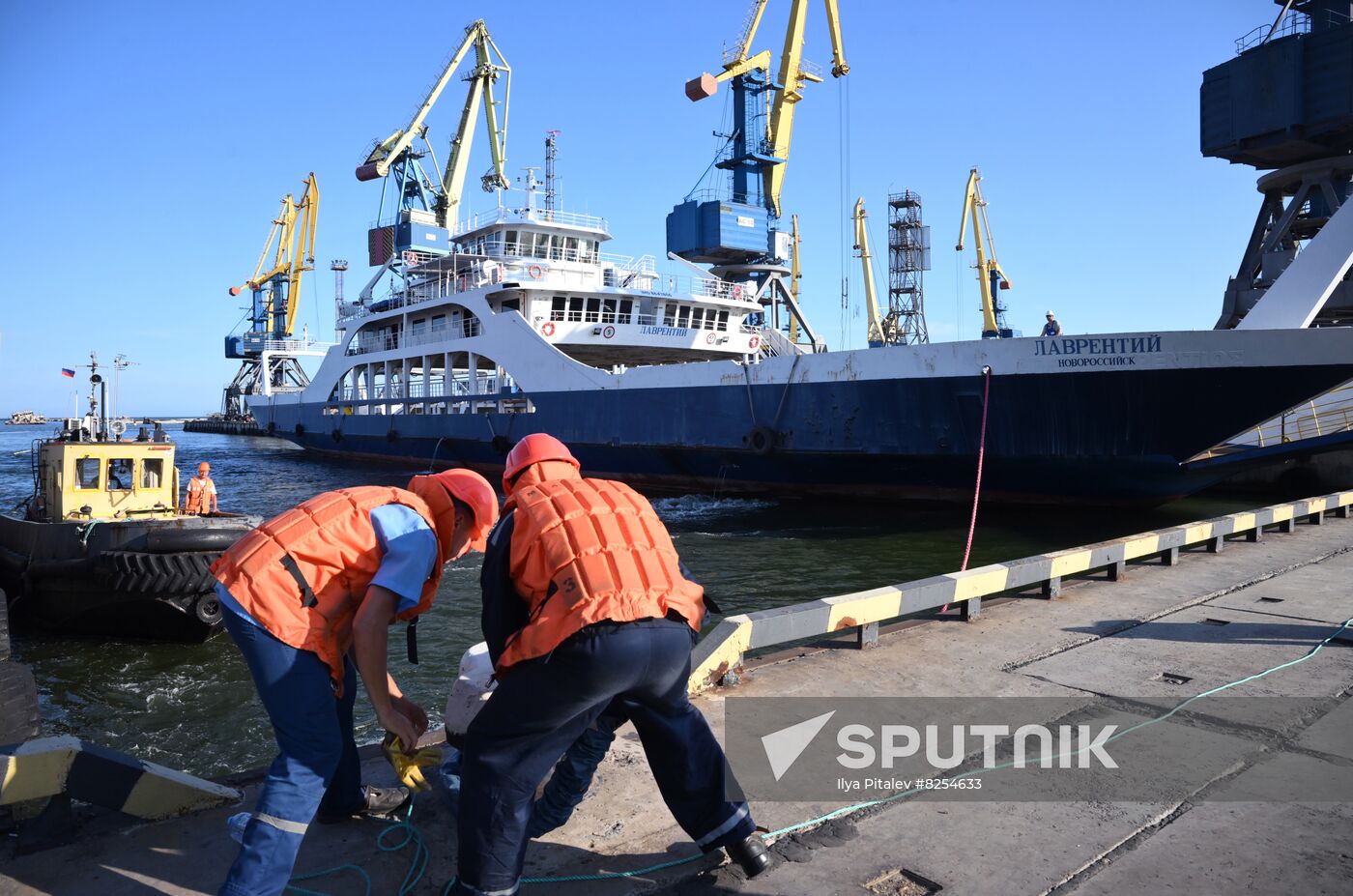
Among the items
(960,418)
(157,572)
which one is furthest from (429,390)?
(157,572)

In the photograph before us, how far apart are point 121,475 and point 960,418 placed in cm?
1204

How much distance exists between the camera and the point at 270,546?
2170mm

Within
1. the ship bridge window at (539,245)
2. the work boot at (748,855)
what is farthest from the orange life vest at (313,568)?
the ship bridge window at (539,245)

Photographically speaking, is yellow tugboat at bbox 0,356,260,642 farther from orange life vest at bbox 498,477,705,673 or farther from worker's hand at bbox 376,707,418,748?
orange life vest at bbox 498,477,705,673

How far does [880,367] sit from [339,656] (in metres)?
13.8

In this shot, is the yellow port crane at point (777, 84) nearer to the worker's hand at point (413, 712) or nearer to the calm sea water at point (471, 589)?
the calm sea water at point (471, 589)

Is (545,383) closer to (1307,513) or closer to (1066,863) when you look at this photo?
(1307,513)

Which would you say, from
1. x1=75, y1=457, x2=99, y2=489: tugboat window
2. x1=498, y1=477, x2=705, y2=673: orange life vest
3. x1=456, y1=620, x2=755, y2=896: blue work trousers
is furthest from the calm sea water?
x1=498, y1=477, x2=705, y2=673: orange life vest

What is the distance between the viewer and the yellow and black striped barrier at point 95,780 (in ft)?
8.07

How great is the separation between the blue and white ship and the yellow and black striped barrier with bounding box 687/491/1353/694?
6.18 meters

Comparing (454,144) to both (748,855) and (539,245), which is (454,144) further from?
(748,855)

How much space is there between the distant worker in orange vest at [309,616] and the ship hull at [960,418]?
516 inches

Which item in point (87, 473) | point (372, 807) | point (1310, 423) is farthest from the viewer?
point (1310, 423)

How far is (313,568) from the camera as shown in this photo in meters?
2.19
